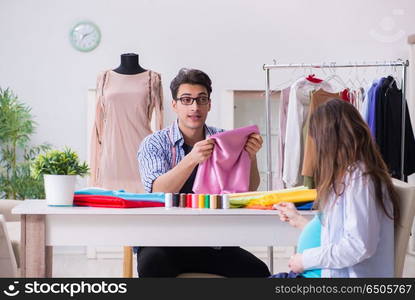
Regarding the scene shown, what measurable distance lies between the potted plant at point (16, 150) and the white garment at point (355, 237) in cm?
412

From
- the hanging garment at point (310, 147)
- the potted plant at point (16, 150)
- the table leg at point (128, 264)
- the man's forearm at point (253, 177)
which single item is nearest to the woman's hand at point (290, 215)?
the man's forearm at point (253, 177)

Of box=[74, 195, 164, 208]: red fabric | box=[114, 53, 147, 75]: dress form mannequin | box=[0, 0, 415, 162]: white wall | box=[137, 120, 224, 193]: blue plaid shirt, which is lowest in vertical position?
box=[74, 195, 164, 208]: red fabric

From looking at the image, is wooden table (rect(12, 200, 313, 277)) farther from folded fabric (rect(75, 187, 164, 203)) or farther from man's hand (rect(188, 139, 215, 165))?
man's hand (rect(188, 139, 215, 165))

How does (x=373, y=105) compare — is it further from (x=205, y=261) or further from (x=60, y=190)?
(x=60, y=190)

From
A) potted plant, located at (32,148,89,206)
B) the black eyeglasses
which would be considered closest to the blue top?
potted plant, located at (32,148,89,206)

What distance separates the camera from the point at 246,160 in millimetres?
3156

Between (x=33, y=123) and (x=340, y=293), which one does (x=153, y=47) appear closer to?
(x=33, y=123)

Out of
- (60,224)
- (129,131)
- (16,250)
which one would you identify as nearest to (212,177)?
(60,224)

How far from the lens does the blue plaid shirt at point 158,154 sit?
3148 millimetres

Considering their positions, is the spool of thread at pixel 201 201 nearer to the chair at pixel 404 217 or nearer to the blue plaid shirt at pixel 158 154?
the blue plaid shirt at pixel 158 154

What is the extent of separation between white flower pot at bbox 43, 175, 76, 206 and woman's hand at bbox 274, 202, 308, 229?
0.78m

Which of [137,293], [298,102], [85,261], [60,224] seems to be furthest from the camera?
[85,261]

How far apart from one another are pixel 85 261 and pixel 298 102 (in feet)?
7.42

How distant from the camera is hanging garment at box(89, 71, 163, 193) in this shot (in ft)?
15.5
